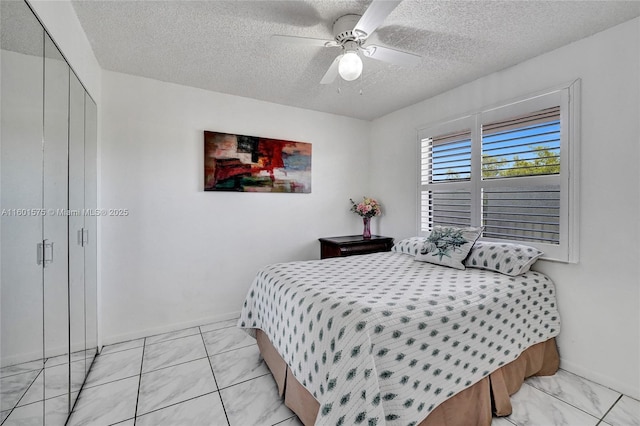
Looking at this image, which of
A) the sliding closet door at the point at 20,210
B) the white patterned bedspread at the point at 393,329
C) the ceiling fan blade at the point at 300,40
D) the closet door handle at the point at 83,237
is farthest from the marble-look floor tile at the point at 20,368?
the ceiling fan blade at the point at 300,40

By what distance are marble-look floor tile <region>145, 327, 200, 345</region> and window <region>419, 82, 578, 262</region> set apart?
2872 millimetres

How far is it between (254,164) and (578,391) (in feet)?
11.1

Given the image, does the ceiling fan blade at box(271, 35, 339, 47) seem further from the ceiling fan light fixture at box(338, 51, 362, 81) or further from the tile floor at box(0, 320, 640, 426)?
the tile floor at box(0, 320, 640, 426)

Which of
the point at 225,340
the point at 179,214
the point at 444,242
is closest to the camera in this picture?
the point at 444,242

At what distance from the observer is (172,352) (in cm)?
248

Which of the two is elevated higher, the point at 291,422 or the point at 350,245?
the point at 350,245

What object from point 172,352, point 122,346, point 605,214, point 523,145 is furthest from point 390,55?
point 122,346

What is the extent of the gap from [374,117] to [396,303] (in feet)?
10.3

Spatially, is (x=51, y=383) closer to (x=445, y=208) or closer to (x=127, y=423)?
(x=127, y=423)

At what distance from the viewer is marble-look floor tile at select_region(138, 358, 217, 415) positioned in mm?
1851

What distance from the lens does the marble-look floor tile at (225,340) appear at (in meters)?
2.54

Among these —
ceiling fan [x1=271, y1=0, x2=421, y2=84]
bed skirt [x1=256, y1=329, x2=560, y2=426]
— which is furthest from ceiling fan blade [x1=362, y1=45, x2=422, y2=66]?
bed skirt [x1=256, y1=329, x2=560, y2=426]

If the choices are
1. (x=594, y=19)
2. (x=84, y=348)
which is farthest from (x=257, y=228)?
(x=594, y=19)

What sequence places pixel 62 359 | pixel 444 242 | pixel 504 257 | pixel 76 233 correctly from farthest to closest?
pixel 444 242
pixel 504 257
pixel 76 233
pixel 62 359
